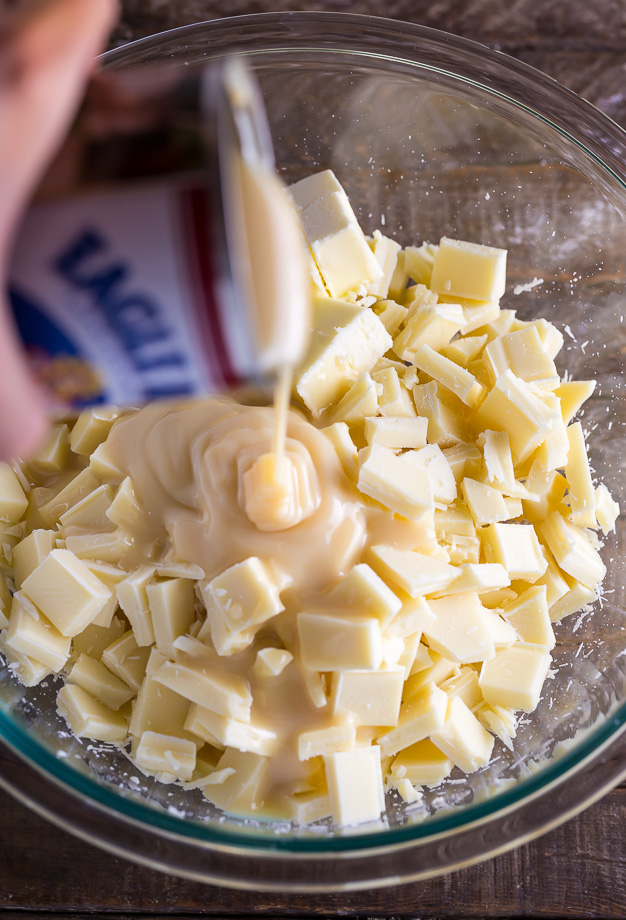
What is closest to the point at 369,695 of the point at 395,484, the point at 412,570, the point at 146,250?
the point at 412,570

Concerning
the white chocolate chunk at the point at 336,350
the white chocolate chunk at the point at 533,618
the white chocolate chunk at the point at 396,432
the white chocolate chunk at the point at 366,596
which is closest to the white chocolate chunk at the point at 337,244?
the white chocolate chunk at the point at 336,350

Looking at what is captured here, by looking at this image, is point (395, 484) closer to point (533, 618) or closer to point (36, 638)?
point (533, 618)

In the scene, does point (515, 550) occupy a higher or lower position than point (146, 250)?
lower

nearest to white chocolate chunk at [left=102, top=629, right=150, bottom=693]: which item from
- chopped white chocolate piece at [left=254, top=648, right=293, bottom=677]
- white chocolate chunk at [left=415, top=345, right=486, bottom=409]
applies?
chopped white chocolate piece at [left=254, top=648, right=293, bottom=677]

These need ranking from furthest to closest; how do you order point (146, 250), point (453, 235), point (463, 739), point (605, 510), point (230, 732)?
point (453, 235)
point (605, 510)
point (463, 739)
point (230, 732)
point (146, 250)

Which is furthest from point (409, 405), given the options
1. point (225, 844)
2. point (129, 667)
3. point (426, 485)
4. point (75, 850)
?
point (75, 850)

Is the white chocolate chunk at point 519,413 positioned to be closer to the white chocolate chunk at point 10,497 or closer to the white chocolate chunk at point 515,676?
the white chocolate chunk at point 515,676

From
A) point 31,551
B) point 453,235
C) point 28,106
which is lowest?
point 31,551
